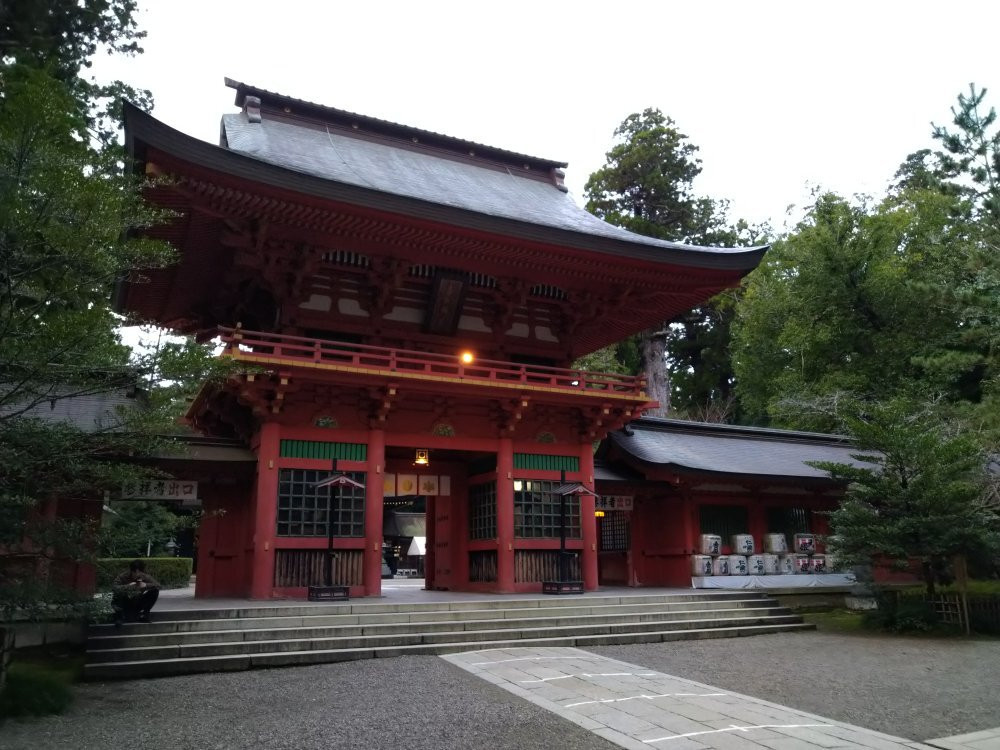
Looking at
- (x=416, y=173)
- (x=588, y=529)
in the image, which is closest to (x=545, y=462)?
(x=588, y=529)

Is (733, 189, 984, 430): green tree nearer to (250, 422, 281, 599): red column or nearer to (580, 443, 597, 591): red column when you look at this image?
(580, 443, 597, 591): red column

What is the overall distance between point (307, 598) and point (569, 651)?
5.24 meters

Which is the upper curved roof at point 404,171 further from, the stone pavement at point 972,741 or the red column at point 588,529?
the stone pavement at point 972,741

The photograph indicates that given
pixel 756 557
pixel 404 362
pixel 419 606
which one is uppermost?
pixel 404 362

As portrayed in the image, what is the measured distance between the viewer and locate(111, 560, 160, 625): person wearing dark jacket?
982cm

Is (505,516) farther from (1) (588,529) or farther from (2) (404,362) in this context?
(2) (404,362)

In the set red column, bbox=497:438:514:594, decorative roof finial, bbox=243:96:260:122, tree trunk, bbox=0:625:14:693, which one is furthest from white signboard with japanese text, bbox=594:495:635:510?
tree trunk, bbox=0:625:14:693

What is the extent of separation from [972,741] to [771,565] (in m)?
12.8

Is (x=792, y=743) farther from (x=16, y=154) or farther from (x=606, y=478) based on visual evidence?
(x=606, y=478)

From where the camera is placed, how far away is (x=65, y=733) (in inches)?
251

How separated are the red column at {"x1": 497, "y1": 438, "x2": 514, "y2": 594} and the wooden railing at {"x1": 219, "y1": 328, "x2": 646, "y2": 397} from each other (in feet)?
5.55

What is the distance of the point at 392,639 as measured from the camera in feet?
34.7

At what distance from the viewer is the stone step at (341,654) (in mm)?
8875

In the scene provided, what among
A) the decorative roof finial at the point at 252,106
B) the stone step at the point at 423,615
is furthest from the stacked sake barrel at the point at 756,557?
the decorative roof finial at the point at 252,106
